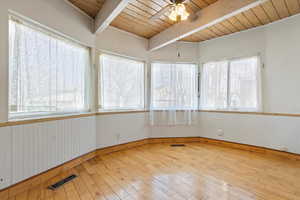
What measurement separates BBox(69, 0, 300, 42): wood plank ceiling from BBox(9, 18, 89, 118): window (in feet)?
2.57

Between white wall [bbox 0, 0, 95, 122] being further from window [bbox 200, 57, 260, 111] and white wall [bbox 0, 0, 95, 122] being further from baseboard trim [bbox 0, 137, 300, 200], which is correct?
window [bbox 200, 57, 260, 111]

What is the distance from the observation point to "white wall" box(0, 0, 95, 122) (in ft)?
5.92

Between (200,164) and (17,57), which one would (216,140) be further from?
(17,57)

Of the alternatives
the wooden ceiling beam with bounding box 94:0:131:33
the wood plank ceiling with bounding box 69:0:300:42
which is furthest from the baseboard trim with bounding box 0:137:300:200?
the wood plank ceiling with bounding box 69:0:300:42

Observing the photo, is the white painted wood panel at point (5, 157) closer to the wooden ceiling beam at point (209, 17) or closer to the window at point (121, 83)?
the window at point (121, 83)

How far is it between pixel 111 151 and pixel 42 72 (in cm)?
194

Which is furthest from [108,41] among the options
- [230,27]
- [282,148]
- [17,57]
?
[282,148]

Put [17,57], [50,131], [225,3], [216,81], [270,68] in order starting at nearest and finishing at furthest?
[17,57], [50,131], [225,3], [270,68], [216,81]

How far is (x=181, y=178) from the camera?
2.30m

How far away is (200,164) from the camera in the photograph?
2822 mm

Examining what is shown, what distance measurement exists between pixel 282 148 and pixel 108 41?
3.81 m

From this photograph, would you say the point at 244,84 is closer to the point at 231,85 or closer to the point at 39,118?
the point at 231,85

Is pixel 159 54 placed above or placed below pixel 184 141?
above

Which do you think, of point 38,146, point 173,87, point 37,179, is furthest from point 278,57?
point 37,179
